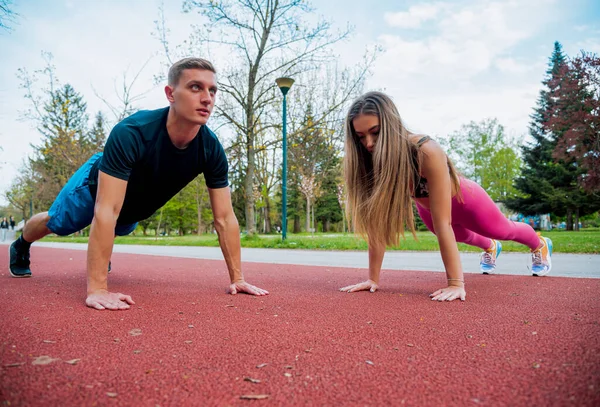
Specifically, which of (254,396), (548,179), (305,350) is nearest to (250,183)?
(305,350)

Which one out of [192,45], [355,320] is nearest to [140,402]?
[355,320]

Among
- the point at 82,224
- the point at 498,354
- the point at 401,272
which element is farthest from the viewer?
the point at 401,272

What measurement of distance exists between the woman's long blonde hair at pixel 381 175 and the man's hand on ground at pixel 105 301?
5.86 feet

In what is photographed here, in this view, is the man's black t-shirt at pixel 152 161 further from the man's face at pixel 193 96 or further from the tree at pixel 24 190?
the tree at pixel 24 190

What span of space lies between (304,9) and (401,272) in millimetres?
12079

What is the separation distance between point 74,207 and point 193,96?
54.1 inches

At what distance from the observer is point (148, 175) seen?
2.86 m

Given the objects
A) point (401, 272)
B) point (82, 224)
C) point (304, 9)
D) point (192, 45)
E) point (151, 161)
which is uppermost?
point (304, 9)

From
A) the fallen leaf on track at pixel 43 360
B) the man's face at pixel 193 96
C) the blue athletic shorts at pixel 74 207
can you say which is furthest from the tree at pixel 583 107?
the fallen leaf on track at pixel 43 360

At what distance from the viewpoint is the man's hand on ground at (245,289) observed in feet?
9.81

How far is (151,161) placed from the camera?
2.76 metres

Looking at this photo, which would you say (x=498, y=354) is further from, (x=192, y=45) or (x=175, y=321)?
(x=192, y=45)

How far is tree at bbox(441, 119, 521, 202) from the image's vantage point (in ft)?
119

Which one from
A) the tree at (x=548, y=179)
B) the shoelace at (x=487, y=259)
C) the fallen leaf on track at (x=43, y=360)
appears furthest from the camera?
the tree at (x=548, y=179)
